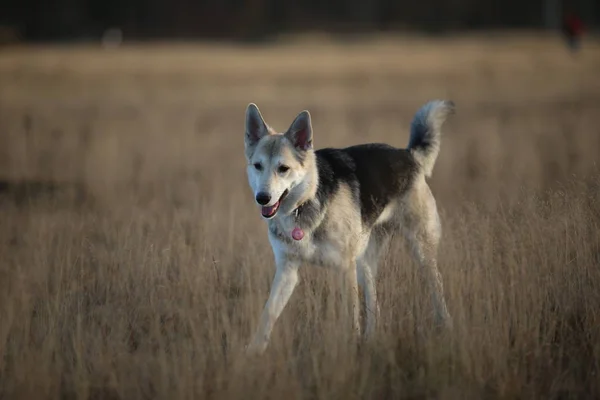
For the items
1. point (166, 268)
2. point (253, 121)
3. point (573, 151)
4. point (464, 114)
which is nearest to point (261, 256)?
point (166, 268)

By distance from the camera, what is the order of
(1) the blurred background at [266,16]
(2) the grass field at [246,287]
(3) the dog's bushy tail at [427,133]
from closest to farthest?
(2) the grass field at [246,287] → (3) the dog's bushy tail at [427,133] → (1) the blurred background at [266,16]

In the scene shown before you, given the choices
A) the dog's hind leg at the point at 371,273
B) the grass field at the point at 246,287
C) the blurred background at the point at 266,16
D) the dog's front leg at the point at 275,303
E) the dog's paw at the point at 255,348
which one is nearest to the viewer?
the grass field at the point at 246,287

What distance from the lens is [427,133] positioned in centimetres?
773

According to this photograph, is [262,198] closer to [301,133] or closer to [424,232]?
[301,133]

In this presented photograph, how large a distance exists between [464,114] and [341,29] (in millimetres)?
35153

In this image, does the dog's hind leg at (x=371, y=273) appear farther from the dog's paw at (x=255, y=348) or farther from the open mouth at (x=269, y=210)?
the open mouth at (x=269, y=210)

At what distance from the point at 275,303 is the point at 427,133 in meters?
2.32

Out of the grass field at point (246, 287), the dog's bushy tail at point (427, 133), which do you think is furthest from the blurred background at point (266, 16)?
the dog's bushy tail at point (427, 133)

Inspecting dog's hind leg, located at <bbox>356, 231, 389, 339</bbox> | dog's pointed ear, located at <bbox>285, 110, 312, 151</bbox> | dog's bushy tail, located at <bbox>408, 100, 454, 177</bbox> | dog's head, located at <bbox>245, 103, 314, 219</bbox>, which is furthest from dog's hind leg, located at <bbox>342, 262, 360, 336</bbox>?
dog's bushy tail, located at <bbox>408, 100, 454, 177</bbox>

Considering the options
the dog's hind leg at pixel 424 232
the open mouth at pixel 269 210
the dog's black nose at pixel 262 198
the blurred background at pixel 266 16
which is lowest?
the blurred background at pixel 266 16

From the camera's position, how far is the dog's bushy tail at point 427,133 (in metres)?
7.69

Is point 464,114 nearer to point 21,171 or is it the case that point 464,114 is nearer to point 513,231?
point 21,171

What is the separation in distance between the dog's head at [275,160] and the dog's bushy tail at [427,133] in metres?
1.30

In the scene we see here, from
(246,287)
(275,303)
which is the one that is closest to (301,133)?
(275,303)
